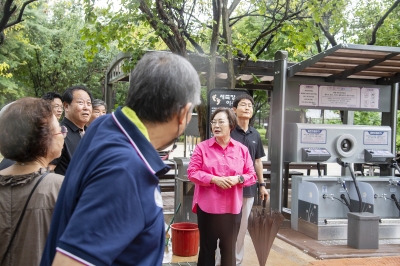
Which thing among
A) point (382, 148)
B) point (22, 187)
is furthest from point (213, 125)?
point (382, 148)

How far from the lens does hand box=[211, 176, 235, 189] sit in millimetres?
4176

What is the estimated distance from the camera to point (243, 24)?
18812 millimetres

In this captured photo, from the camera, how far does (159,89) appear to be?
1402 millimetres

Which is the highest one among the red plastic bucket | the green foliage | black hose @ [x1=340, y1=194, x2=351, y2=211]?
the green foliage

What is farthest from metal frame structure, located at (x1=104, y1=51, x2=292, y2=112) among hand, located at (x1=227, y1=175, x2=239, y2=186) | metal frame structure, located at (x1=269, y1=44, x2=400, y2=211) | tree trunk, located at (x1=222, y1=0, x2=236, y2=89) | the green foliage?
the green foliage

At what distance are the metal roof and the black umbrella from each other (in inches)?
124

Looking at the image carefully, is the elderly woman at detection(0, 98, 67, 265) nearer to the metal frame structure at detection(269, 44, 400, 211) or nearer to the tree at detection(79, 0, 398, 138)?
the metal frame structure at detection(269, 44, 400, 211)

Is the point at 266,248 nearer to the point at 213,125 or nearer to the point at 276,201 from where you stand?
the point at 213,125

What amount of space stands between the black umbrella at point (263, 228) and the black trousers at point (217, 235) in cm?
18

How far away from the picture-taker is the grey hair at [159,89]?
4.60ft

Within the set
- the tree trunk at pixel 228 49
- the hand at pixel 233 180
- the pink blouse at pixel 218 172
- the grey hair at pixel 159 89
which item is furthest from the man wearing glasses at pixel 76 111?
the tree trunk at pixel 228 49

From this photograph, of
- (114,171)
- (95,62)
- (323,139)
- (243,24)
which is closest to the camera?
(114,171)

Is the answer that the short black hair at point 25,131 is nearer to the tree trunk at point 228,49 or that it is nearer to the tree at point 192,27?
the tree at point 192,27

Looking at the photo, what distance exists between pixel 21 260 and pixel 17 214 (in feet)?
0.67
